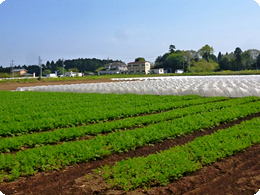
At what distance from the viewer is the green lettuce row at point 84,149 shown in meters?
4.67

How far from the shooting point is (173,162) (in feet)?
14.8

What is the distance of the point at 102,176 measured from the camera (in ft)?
13.9

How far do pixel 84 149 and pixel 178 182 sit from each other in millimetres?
2068

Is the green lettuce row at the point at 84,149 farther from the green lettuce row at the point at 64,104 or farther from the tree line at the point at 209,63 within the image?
the tree line at the point at 209,63

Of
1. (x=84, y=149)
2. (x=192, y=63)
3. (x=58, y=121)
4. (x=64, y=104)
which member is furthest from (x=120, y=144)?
(x=192, y=63)

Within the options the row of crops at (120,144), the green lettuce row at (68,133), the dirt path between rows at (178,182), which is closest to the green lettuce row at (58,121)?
the row of crops at (120,144)

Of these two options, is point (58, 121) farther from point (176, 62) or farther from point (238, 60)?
point (176, 62)

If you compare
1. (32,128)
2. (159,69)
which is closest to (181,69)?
(159,69)

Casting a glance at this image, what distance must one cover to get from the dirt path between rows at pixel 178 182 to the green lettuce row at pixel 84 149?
0.18 metres

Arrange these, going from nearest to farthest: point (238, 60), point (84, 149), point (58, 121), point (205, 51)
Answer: point (84, 149), point (58, 121), point (238, 60), point (205, 51)

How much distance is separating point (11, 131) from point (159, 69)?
66256mm

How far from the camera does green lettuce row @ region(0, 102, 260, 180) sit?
15.3 feet

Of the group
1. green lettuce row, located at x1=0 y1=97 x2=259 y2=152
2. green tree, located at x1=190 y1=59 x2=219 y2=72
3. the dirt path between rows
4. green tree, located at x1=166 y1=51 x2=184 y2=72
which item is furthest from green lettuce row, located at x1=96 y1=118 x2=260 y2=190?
green tree, located at x1=166 y1=51 x2=184 y2=72

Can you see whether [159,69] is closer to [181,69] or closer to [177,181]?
[181,69]
